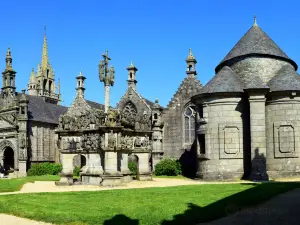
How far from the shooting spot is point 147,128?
23.6 metres

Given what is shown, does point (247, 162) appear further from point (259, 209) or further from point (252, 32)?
point (259, 209)

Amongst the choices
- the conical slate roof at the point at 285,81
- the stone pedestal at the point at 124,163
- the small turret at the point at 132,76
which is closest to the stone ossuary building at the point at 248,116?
the conical slate roof at the point at 285,81

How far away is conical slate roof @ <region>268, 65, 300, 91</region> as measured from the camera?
25.2 meters

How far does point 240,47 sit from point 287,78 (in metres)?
4.76

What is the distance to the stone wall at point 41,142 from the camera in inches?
1660

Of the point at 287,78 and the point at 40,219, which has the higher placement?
the point at 287,78

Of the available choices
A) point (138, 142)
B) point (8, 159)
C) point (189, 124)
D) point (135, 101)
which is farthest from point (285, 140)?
point (8, 159)

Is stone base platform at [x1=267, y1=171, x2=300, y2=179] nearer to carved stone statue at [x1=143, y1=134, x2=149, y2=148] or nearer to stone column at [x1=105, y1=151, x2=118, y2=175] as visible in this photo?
carved stone statue at [x1=143, y1=134, x2=149, y2=148]

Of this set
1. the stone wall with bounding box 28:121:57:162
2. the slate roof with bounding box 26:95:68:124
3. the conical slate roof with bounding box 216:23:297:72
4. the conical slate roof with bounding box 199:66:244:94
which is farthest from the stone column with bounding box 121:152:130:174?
the slate roof with bounding box 26:95:68:124

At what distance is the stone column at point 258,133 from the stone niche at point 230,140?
1007 millimetres

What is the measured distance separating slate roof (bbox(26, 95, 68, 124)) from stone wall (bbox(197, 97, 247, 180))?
78.5ft

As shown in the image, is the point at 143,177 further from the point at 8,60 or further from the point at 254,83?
the point at 8,60

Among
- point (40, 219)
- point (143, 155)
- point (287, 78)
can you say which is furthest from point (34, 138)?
point (40, 219)

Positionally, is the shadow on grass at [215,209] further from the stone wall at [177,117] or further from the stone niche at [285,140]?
the stone wall at [177,117]
